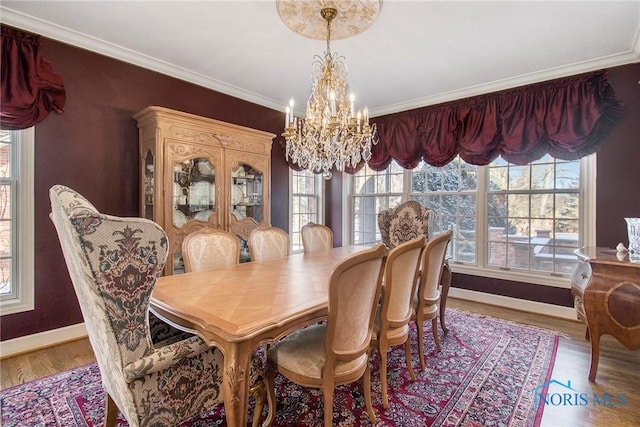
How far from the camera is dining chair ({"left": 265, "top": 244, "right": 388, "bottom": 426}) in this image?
134 cm

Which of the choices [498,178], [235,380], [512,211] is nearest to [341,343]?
[235,380]

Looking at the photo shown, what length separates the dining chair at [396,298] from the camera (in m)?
1.71

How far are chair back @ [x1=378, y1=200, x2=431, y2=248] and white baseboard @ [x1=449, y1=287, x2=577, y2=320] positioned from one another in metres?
1.13

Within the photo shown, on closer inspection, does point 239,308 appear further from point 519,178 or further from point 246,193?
point 519,178

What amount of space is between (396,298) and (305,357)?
Result: 2.16ft

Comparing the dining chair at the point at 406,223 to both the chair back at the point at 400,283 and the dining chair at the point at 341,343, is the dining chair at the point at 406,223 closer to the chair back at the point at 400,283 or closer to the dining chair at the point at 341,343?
the chair back at the point at 400,283

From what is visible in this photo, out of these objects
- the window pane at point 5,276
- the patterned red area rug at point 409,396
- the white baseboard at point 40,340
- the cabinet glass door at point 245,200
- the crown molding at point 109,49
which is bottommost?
the patterned red area rug at point 409,396

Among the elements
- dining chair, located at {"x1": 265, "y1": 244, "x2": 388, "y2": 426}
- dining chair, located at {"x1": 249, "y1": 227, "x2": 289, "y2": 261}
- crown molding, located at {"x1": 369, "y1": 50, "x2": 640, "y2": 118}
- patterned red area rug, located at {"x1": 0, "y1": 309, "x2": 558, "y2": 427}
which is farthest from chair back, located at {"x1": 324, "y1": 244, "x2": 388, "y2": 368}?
crown molding, located at {"x1": 369, "y1": 50, "x2": 640, "y2": 118}

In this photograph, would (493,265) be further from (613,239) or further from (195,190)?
(195,190)

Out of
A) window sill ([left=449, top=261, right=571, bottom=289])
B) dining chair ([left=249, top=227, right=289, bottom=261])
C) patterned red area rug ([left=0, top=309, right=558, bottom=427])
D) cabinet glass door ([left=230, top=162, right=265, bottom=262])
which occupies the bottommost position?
patterned red area rug ([left=0, top=309, right=558, bottom=427])

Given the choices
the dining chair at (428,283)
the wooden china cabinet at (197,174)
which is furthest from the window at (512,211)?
the wooden china cabinet at (197,174)

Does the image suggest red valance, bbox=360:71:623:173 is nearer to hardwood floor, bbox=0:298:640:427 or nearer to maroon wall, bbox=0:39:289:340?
hardwood floor, bbox=0:298:640:427

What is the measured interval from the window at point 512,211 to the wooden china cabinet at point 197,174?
2.23 meters

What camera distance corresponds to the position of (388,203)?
4.77 meters
